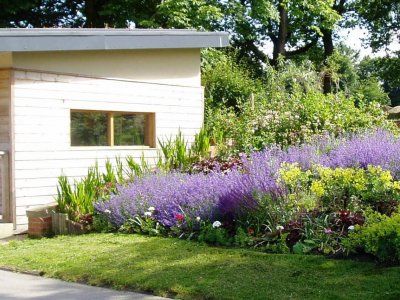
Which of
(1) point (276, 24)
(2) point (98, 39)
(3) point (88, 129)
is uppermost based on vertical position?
(1) point (276, 24)

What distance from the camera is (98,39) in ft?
35.9

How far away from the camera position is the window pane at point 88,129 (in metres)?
11.3

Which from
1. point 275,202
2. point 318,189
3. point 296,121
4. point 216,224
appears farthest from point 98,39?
point 318,189

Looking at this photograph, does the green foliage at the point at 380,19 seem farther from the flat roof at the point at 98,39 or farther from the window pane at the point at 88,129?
the window pane at the point at 88,129

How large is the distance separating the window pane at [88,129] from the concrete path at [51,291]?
4956 millimetres

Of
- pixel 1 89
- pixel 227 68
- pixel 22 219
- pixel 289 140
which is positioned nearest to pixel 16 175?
pixel 22 219

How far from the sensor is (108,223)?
906 centimetres

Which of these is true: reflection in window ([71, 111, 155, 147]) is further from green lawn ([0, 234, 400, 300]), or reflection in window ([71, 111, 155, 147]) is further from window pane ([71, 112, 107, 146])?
green lawn ([0, 234, 400, 300])

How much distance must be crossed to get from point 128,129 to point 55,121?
6.54 feet

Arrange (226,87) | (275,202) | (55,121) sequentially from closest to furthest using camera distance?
(275,202) < (55,121) < (226,87)

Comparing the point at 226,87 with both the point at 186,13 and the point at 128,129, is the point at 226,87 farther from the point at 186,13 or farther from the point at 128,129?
the point at 128,129

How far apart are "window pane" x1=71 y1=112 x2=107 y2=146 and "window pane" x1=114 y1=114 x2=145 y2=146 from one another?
0.29 meters

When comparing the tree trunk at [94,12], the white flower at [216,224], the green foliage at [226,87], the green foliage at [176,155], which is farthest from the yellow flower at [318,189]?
the tree trunk at [94,12]

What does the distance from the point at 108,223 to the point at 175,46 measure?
498 centimetres
